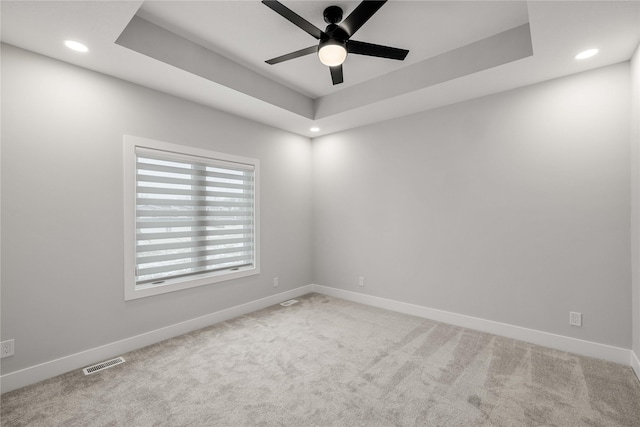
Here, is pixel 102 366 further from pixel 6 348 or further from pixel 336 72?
pixel 336 72

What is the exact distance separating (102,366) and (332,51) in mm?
3107

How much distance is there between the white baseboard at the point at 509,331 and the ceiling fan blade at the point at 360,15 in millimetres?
3034

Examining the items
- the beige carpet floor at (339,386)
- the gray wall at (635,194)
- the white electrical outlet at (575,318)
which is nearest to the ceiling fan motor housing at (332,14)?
the gray wall at (635,194)

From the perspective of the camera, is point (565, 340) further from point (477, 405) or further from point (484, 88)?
point (484, 88)

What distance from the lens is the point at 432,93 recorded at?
9.97ft

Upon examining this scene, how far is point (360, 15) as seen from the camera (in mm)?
1863

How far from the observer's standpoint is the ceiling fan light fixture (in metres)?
2.07

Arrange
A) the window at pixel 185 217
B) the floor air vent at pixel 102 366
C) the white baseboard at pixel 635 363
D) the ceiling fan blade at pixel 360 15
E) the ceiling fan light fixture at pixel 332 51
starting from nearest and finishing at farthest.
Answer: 1. the ceiling fan blade at pixel 360 15
2. the ceiling fan light fixture at pixel 332 51
3. the white baseboard at pixel 635 363
4. the floor air vent at pixel 102 366
5. the window at pixel 185 217

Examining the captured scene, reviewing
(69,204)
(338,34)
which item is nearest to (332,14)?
(338,34)

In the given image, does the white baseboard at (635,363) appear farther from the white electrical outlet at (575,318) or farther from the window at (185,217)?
the window at (185,217)

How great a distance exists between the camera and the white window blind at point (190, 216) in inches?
113

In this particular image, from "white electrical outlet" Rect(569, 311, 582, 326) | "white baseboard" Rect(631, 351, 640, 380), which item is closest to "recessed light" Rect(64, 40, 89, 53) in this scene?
"white electrical outlet" Rect(569, 311, 582, 326)

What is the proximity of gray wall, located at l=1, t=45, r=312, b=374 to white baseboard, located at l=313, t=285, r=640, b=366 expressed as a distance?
7.49 feet

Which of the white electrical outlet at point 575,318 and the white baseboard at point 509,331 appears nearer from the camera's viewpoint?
the white baseboard at point 509,331
